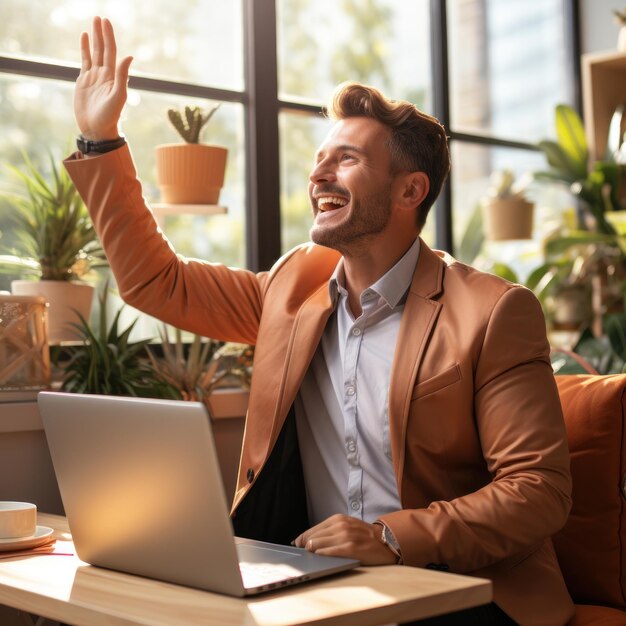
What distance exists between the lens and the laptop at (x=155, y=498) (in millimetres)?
1302

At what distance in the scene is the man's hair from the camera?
2.16 metres

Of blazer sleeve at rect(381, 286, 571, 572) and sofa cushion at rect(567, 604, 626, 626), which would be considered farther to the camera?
sofa cushion at rect(567, 604, 626, 626)

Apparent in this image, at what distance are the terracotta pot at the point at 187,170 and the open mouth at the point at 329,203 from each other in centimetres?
59

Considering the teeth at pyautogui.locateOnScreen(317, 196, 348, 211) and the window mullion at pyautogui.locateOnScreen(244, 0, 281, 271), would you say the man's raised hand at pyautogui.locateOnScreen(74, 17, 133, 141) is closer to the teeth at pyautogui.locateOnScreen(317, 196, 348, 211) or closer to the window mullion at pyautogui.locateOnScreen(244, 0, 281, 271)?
the teeth at pyautogui.locateOnScreen(317, 196, 348, 211)

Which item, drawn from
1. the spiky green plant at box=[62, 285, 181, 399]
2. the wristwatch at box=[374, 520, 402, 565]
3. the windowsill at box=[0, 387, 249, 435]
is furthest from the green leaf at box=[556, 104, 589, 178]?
the wristwatch at box=[374, 520, 402, 565]

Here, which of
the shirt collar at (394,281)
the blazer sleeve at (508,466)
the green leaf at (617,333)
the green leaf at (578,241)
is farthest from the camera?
the green leaf at (578,241)

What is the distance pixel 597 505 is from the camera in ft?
6.60

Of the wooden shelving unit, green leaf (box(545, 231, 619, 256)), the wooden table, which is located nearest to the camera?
the wooden table

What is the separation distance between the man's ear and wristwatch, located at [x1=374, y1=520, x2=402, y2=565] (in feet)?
2.76

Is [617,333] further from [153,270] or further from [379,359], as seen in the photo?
[153,270]

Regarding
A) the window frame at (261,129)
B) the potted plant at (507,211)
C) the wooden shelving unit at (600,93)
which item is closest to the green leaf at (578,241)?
the potted plant at (507,211)

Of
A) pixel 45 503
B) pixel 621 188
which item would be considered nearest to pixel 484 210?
pixel 621 188

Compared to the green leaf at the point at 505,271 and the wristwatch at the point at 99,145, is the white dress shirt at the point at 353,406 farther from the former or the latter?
the green leaf at the point at 505,271

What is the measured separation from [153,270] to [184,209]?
0.43m
